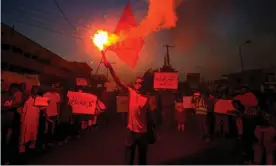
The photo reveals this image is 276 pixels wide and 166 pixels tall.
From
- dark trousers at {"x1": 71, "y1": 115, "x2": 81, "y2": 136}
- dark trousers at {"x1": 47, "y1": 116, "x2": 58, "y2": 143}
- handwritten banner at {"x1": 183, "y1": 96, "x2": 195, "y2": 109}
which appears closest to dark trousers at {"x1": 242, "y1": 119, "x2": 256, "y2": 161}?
handwritten banner at {"x1": 183, "y1": 96, "x2": 195, "y2": 109}

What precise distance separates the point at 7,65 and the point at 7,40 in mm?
694

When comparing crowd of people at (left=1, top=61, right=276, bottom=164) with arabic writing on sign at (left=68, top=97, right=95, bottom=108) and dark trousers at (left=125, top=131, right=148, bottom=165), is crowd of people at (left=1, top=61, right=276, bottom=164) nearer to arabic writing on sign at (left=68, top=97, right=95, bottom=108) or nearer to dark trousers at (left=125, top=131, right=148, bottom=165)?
dark trousers at (left=125, top=131, right=148, bottom=165)

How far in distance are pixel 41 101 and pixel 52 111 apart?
1.83ft

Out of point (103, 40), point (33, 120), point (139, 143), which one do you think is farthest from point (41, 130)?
point (139, 143)

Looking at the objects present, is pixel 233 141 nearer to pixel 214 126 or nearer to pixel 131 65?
pixel 214 126

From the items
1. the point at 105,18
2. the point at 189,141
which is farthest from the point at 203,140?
the point at 105,18

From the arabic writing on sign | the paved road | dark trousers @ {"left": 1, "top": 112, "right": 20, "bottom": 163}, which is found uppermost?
the arabic writing on sign

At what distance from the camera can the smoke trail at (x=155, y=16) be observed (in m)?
7.46

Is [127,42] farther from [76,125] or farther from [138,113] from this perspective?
[138,113]

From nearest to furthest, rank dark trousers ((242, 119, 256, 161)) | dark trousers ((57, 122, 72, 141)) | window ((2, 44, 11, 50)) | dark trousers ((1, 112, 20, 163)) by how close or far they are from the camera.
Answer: dark trousers ((1, 112, 20, 163)) < dark trousers ((242, 119, 256, 161)) < window ((2, 44, 11, 50)) < dark trousers ((57, 122, 72, 141))

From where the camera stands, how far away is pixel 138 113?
15.8ft

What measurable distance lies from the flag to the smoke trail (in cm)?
20

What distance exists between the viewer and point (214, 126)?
8.73 metres

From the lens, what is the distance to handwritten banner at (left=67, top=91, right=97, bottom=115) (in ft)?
23.3
